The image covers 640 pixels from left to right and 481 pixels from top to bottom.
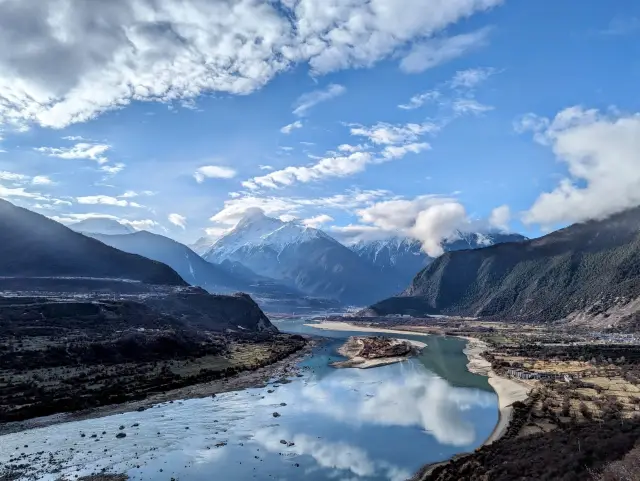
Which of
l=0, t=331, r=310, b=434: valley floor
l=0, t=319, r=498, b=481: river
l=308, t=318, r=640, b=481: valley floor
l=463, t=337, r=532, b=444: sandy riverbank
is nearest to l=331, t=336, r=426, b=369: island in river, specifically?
l=0, t=331, r=310, b=434: valley floor

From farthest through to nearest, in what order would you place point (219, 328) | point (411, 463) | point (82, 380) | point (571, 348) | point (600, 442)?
point (219, 328)
point (571, 348)
point (82, 380)
point (411, 463)
point (600, 442)

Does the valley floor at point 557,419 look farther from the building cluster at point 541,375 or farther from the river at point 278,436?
the river at point 278,436

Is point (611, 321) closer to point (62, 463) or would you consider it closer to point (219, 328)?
point (219, 328)

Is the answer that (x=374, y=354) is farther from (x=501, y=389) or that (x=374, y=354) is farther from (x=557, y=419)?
(x=557, y=419)

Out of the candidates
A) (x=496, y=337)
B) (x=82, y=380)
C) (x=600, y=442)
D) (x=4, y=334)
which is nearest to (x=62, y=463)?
(x=82, y=380)

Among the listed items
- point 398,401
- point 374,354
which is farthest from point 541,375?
point 374,354

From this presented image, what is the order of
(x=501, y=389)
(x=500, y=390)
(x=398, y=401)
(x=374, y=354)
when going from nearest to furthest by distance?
1. (x=398, y=401)
2. (x=500, y=390)
3. (x=501, y=389)
4. (x=374, y=354)

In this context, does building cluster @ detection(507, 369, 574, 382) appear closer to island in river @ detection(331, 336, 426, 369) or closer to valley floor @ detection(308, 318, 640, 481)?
valley floor @ detection(308, 318, 640, 481)
